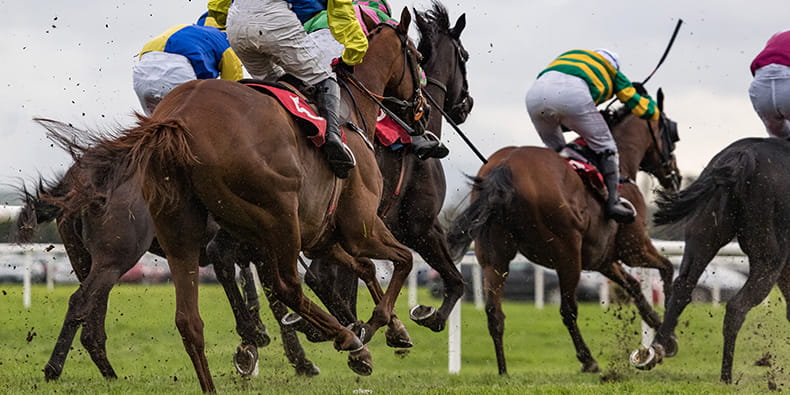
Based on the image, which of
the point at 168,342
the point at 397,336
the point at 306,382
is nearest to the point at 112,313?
the point at 168,342

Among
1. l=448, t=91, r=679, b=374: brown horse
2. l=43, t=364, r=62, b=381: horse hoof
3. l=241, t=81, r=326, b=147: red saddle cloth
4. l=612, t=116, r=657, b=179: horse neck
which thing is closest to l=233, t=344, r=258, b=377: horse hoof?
l=43, t=364, r=62, b=381: horse hoof

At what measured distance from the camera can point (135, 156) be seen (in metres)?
3.85

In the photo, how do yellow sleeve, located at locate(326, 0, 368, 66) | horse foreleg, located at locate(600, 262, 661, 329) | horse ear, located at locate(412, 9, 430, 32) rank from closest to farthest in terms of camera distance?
yellow sleeve, located at locate(326, 0, 368, 66) < horse ear, located at locate(412, 9, 430, 32) < horse foreleg, located at locate(600, 262, 661, 329)

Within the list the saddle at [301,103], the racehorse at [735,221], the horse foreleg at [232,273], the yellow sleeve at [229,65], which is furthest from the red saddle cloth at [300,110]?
the racehorse at [735,221]

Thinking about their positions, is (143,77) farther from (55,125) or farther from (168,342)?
(168,342)

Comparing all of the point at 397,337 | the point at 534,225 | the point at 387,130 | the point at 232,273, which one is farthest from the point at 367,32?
the point at 534,225

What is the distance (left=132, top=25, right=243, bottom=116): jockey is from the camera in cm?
605

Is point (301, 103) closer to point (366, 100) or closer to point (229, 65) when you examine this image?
point (366, 100)

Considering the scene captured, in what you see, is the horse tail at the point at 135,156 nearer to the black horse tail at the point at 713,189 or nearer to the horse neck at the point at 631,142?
the black horse tail at the point at 713,189

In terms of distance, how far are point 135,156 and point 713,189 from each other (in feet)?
12.9

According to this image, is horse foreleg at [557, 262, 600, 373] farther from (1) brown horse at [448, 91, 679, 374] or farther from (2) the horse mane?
(2) the horse mane

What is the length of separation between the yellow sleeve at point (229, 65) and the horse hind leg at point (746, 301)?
3.20 m

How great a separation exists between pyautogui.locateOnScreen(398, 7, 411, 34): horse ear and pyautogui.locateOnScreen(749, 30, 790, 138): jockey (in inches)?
106

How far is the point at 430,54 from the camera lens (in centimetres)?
671
